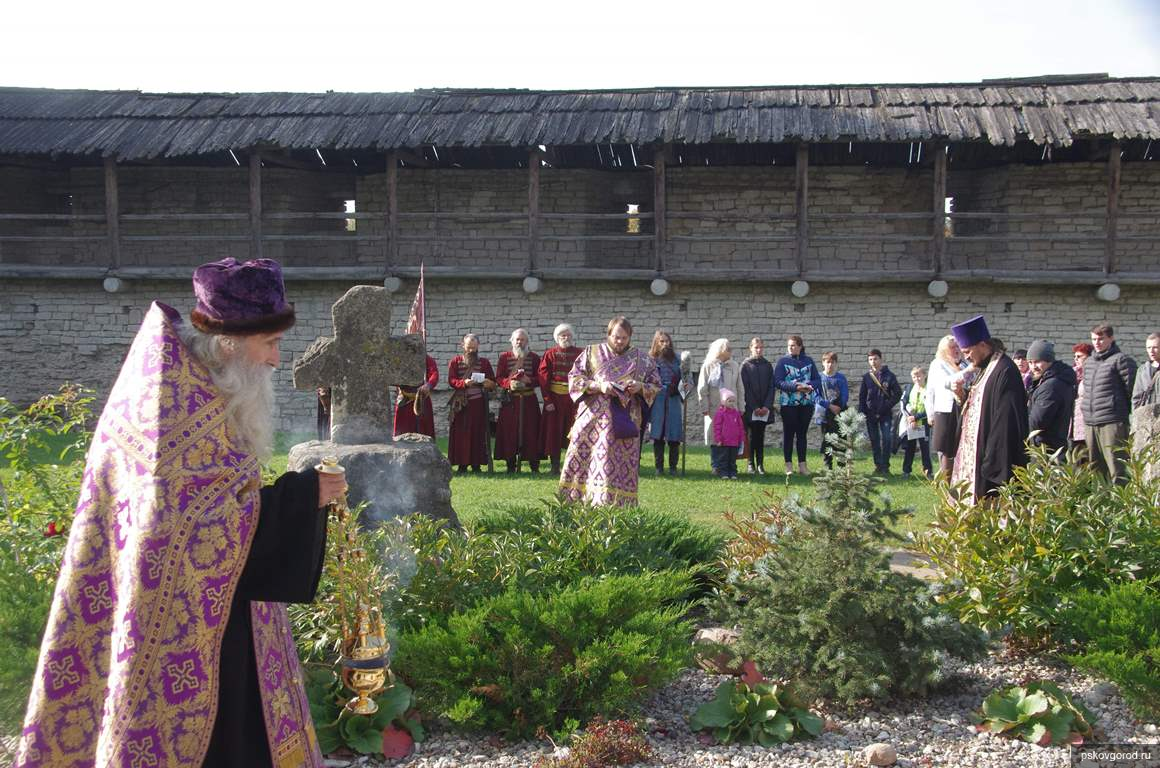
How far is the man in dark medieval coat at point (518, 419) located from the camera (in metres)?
12.0

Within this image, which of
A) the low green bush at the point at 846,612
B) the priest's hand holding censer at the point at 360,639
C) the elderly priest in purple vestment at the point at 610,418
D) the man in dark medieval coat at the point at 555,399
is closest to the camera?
the priest's hand holding censer at the point at 360,639

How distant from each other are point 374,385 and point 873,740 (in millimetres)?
3111

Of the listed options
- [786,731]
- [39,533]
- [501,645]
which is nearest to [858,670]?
[786,731]

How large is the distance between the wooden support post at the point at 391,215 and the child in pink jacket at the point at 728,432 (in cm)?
763

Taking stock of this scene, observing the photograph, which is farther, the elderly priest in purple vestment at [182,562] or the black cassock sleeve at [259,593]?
the black cassock sleeve at [259,593]

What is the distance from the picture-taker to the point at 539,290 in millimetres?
16828

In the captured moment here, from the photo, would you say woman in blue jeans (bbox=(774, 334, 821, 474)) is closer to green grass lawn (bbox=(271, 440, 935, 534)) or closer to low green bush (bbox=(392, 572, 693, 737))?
green grass lawn (bbox=(271, 440, 935, 534))

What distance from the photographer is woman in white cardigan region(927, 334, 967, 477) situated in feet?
29.4

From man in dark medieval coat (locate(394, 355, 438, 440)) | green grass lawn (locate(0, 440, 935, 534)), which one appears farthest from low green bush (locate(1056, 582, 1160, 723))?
man in dark medieval coat (locate(394, 355, 438, 440))

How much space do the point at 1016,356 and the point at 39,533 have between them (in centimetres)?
1011

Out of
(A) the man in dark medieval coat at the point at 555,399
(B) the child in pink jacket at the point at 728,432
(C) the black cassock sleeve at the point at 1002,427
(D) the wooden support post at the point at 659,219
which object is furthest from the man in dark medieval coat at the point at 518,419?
(C) the black cassock sleeve at the point at 1002,427

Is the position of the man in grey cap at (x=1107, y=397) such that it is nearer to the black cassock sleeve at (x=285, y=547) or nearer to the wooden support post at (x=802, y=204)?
the wooden support post at (x=802, y=204)

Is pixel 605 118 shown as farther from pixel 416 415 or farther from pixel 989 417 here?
pixel 989 417

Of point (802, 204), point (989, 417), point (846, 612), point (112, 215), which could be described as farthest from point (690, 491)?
point (112, 215)
